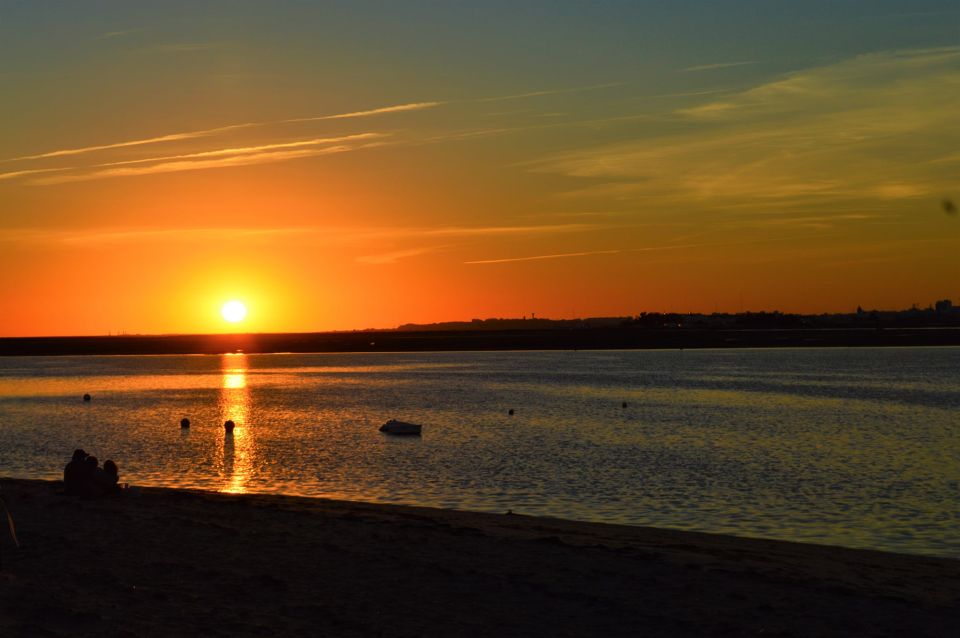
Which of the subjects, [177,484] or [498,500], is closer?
[498,500]

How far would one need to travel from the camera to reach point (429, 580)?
16547 mm

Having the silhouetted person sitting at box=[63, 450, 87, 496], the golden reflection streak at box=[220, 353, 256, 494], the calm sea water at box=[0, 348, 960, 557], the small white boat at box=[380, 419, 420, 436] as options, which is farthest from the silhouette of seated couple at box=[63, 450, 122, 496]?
the small white boat at box=[380, 419, 420, 436]

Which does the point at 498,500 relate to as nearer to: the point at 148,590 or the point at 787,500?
the point at 787,500

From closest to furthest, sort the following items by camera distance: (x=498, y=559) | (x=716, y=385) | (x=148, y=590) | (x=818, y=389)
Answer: (x=148, y=590)
(x=498, y=559)
(x=818, y=389)
(x=716, y=385)

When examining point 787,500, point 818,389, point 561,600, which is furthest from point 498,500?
point 818,389

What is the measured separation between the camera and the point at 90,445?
49.7 metres

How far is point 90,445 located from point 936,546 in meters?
41.1

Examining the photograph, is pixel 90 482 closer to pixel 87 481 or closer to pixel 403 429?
pixel 87 481

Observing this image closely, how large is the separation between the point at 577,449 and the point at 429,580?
30.5m

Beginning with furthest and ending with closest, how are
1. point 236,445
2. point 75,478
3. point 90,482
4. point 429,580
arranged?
point 236,445, point 90,482, point 75,478, point 429,580

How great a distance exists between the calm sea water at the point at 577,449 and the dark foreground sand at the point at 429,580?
6303 millimetres

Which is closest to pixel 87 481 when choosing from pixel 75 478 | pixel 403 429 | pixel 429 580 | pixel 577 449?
pixel 75 478

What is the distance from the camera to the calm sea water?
29.2 meters

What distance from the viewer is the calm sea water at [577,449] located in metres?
29.2
